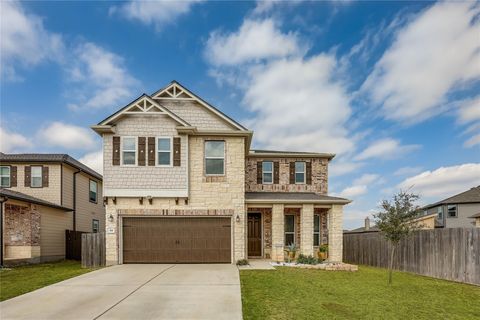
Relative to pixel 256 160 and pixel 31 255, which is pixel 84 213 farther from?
pixel 256 160

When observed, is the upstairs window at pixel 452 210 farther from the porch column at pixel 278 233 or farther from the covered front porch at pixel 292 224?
the porch column at pixel 278 233

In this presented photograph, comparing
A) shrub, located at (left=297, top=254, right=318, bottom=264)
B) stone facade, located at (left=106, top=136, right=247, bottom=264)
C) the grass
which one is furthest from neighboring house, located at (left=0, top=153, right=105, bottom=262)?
shrub, located at (left=297, top=254, right=318, bottom=264)

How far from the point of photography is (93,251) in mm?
13539

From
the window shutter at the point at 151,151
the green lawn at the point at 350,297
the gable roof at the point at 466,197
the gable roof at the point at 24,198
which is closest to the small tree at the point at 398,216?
the green lawn at the point at 350,297

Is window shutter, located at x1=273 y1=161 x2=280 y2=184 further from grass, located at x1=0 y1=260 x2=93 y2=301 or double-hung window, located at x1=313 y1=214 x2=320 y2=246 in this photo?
grass, located at x1=0 y1=260 x2=93 y2=301

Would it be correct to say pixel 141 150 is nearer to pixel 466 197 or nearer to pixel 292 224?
pixel 292 224

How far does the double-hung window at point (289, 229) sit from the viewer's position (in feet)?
54.9

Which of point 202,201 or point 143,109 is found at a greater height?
point 143,109

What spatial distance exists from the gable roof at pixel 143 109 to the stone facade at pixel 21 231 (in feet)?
24.2

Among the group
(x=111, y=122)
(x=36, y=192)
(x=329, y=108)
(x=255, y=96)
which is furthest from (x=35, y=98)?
(x=329, y=108)

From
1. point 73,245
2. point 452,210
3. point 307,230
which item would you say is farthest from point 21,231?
point 452,210

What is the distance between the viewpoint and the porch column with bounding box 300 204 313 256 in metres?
14.7

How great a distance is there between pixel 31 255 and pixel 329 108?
1784 cm

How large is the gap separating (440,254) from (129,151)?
537 inches
